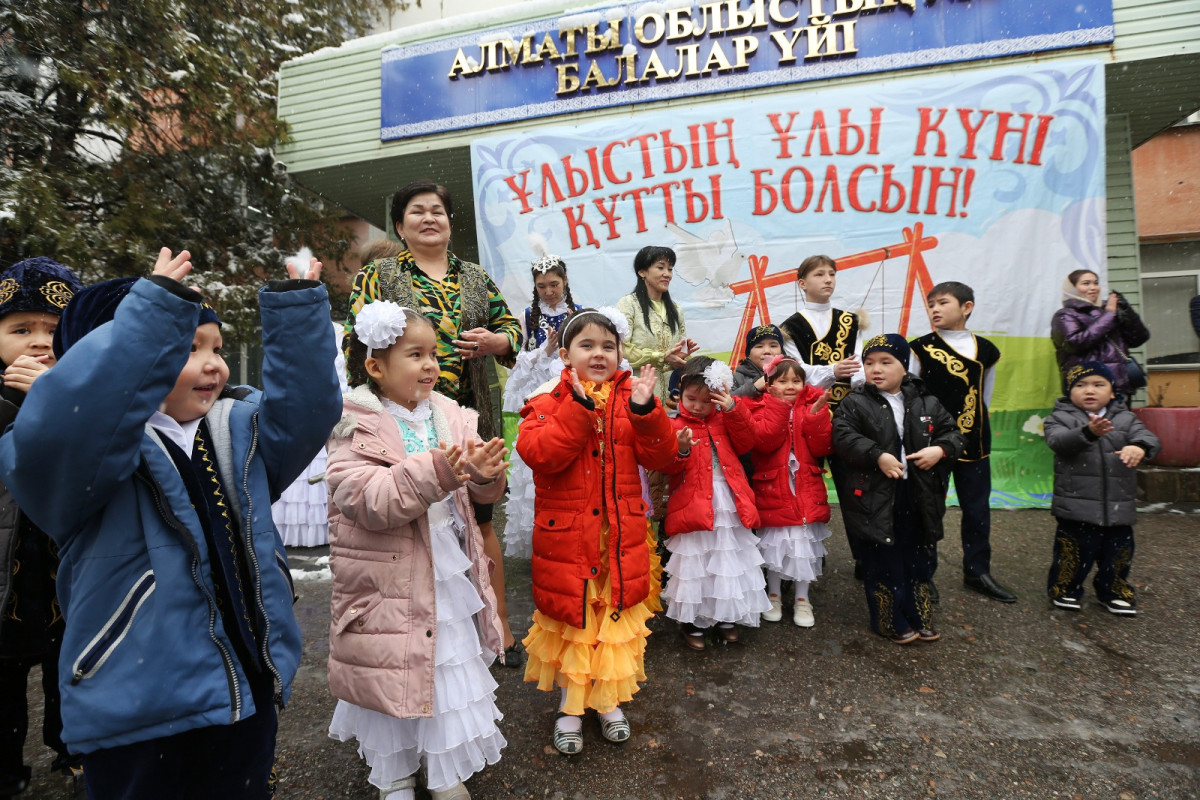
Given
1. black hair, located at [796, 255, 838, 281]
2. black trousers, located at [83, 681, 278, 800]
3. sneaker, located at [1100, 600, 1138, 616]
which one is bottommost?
A: sneaker, located at [1100, 600, 1138, 616]

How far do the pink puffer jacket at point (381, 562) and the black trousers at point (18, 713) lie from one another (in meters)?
1.03

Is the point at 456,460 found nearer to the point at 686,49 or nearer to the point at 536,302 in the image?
the point at 536,302

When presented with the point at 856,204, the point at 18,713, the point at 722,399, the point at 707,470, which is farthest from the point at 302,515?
the point at 856,204

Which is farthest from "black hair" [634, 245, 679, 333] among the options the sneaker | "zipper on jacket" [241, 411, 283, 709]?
the sneaker

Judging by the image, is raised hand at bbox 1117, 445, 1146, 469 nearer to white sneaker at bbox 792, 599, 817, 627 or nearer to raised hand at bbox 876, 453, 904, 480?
raised hand at bbox 876, 453, 904, 480

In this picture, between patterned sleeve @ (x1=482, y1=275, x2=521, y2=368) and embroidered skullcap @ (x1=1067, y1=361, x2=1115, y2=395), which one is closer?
patterned sleeve @ (x1=482, y1=275, x2=521, y2=368)

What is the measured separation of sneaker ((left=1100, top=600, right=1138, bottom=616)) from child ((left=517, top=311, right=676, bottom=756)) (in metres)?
2.80

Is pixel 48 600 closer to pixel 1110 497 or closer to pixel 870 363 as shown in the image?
pixel 870 363

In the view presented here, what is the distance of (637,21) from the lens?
259 inches

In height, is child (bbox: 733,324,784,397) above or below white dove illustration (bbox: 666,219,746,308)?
below

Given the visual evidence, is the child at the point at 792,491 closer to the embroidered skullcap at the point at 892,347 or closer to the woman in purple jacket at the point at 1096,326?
the embroidered skullcap at the point at 892,347

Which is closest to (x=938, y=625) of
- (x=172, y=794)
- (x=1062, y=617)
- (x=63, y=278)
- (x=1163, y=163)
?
(x=1062, y=617)

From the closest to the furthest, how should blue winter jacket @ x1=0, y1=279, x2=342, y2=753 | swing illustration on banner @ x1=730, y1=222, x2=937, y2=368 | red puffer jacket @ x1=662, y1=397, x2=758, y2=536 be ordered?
blue winter jacket @ x1=0, y1=279, x2=342, y2=753
red puffer jacket @ x1=662, y1=397, x2=758, y2=536
swing illustration on banner @ x1=730, y1=222, x2=937, y2=368

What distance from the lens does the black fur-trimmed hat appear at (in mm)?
1989
